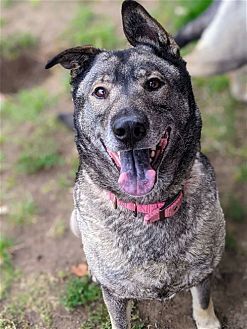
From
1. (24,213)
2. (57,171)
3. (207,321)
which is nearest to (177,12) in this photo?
(57,171)

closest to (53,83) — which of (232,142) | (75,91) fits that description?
(232,142)

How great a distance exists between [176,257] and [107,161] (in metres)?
0.61

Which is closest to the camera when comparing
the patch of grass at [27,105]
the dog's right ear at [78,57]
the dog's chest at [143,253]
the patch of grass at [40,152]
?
the dog's right ear at [78,57]

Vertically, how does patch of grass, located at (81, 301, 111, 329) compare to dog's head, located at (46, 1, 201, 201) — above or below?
below

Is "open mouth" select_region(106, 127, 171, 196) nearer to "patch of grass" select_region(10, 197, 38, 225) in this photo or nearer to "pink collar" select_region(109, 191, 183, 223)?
"pink collar" select_region(109, 191, 183, 223)

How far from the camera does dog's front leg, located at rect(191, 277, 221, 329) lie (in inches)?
135

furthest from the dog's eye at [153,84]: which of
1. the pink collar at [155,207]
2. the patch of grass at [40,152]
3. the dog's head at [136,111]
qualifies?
the patch of grass at [40,152]

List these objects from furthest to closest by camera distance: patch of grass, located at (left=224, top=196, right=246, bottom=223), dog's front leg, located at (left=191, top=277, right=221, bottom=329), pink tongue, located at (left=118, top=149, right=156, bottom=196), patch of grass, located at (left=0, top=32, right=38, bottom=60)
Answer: patch of grass, located at (left=0, top=32, right=38, bottom=60)
patch of grass, located at (left=224, top=196, right=246, bottom=223)
dog's front leg, located at (left=191, top=277, right=221, bottom=329)
pink tongue, located at (left=118, top=149, right=156, bottom=196)

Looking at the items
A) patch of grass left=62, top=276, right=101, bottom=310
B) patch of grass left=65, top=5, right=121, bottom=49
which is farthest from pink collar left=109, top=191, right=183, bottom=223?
patch of grass left=65, top=5, right=121, bottom=49

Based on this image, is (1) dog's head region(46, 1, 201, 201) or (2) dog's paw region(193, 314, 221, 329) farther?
(2) dog's paw region(193, 314, 221, 329)

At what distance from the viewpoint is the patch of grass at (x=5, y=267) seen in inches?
159

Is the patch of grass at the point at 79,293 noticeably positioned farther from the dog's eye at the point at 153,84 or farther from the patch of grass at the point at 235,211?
the dog's eye at the point at 153,84

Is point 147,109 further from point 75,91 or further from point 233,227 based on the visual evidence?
point 233,227

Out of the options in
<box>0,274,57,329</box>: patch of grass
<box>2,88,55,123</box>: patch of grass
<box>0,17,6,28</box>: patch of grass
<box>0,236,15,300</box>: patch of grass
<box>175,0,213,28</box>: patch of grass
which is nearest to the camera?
<box>0,274,57,329</box>: patch of grass
